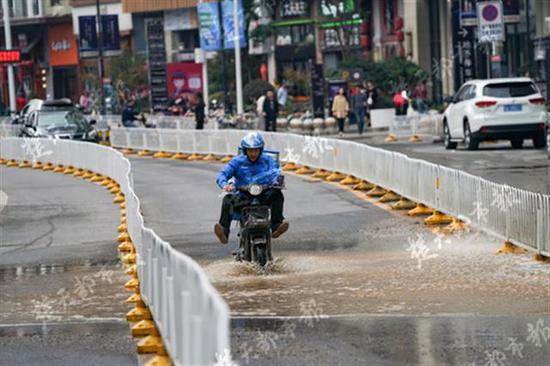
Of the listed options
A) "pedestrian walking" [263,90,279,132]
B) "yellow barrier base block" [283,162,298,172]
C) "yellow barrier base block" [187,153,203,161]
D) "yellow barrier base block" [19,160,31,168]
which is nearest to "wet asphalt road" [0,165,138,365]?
"yellow barrier base block" [283,162,298,172]

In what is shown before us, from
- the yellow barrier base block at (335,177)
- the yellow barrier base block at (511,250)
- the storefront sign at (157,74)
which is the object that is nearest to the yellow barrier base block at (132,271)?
the yellow barrier base block at (511,250)

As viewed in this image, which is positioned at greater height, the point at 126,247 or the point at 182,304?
the point at 182,304

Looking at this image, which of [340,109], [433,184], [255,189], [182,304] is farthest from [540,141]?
[182,304]

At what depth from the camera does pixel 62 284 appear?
16.3 m

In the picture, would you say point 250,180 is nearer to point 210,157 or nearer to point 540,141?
point 540,141

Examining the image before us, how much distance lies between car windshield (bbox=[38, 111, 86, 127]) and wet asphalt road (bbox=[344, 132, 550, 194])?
1053 cm

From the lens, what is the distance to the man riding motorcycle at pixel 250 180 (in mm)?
16734

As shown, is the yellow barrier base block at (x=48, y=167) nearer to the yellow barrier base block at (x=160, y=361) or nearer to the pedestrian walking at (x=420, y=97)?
the pedestrian walking at (x=420, y=97)

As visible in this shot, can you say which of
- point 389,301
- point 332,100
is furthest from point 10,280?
point 332,100

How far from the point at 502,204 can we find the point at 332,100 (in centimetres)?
3857

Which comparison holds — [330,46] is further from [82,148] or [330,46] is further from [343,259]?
[343,259]

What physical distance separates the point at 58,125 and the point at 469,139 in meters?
16.5

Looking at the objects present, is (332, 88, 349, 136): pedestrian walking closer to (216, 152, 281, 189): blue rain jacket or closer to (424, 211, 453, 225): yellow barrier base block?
(424, 211, 453, 225): yellow barrier base block

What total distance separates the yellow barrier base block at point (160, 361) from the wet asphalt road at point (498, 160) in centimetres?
1340
